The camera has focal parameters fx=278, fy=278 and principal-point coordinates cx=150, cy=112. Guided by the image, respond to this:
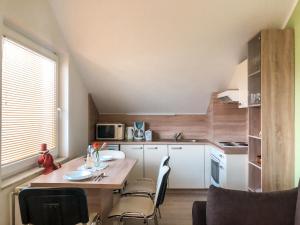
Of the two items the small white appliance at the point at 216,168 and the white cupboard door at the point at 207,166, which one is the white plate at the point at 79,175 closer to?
the small white appliance at the point at 216,168

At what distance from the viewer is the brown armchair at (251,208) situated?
1930 millimetres

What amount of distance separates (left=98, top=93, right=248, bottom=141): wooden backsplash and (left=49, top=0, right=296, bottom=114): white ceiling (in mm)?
320

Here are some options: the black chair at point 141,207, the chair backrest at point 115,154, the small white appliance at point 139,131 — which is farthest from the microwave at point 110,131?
the black chair at point 141,207

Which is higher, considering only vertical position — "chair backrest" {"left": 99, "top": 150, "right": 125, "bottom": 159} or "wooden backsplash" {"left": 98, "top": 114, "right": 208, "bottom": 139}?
"wooden backsplash" {"left": 98, "top": 114, "right": 208, "bottom": 139}

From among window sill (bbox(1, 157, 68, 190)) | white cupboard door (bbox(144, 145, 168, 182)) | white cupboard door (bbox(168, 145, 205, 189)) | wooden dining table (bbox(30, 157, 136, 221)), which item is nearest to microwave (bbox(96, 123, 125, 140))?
white cupboard door (bbox(144, 145, 168, 182))

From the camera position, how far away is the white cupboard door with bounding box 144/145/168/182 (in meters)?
4.56

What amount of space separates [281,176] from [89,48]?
8.75 feet

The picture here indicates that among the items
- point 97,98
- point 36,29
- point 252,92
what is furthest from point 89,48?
point 252,92

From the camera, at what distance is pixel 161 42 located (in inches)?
135

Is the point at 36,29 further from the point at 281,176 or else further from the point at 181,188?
the point at 181,188

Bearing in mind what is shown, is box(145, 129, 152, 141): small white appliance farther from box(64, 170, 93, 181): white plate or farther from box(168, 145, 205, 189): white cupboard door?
box(64, 170, 93, 181): white plate

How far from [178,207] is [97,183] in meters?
2.01

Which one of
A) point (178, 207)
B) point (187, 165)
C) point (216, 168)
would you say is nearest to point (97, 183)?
point (178, 207)

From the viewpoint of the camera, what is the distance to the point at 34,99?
3.00 metres
